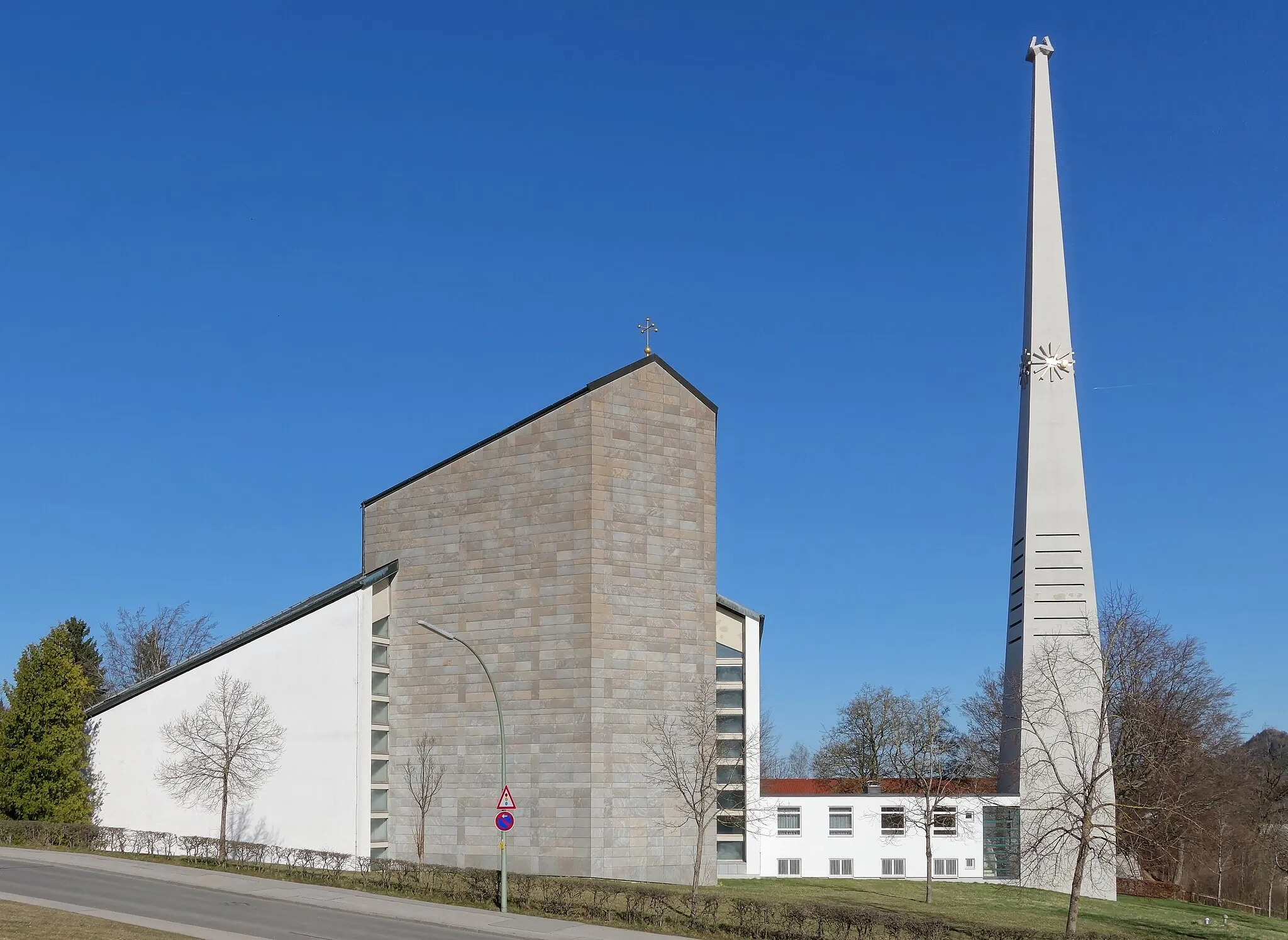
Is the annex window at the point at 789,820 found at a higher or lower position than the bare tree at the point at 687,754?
lower

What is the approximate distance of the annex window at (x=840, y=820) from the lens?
55.8m

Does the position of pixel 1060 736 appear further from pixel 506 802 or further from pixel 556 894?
pixel 506 802

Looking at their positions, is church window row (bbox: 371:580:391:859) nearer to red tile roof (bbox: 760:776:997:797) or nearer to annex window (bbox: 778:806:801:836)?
annex window (bbox: 778:806:801:836)

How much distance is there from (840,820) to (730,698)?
876 cm

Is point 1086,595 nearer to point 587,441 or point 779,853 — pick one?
point 779,853

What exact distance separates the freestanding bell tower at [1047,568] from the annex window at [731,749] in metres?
13.3

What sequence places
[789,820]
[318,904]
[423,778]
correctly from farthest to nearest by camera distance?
[789,820] < [423,778] < [318,904]

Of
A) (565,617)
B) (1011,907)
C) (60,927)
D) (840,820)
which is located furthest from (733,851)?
(60,927)

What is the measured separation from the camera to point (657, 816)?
4481 cm

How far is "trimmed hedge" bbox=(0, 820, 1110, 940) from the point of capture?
3031cm

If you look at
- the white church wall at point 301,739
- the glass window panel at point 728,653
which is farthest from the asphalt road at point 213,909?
the glass window panel at point 728,653

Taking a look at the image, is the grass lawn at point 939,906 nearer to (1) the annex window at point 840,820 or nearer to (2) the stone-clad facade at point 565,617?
(1) the annex window at point 840,820

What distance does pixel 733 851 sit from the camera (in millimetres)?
52469

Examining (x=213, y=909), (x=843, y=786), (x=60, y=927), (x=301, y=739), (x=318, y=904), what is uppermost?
(x=301, y=739)
